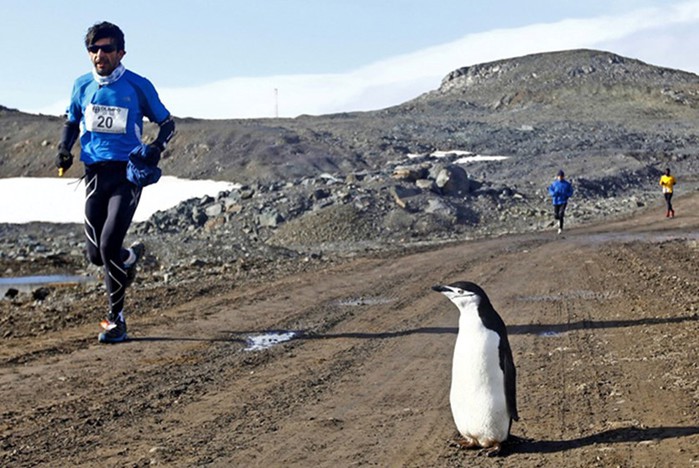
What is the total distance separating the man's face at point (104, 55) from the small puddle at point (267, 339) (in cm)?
286

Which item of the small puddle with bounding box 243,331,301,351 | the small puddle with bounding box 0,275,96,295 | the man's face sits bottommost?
the small puddle with bounding box 0,275,96,295

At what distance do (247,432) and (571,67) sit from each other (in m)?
106

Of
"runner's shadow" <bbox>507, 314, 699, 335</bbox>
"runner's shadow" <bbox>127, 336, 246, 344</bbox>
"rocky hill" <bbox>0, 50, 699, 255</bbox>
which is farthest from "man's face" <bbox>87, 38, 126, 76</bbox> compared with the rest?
"rocky hill" <bbox>0, 50, 699, 255</bbox>

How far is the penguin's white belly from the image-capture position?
5469mm

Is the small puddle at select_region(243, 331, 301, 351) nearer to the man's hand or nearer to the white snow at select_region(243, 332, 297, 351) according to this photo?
the white snow at select_region(243, 332, 297, 351)

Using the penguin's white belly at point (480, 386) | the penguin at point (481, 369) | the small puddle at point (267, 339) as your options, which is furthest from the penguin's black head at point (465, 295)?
the small puddle at point (267, 339)

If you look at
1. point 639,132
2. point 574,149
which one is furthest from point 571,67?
point 574,149

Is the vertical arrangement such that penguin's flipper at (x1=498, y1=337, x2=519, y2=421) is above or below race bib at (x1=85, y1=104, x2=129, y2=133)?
below

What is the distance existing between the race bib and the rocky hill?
19018 mm

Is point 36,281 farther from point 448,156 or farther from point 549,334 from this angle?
point 448,156

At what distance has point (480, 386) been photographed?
5543 millimetres

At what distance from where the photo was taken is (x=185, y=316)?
12508 mm

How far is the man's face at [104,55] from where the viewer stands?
9.90 m

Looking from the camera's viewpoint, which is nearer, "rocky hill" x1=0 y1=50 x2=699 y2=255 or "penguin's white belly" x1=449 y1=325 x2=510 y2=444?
"penguin's white belly" x1=449 y1=325 x2=510 y2=444
